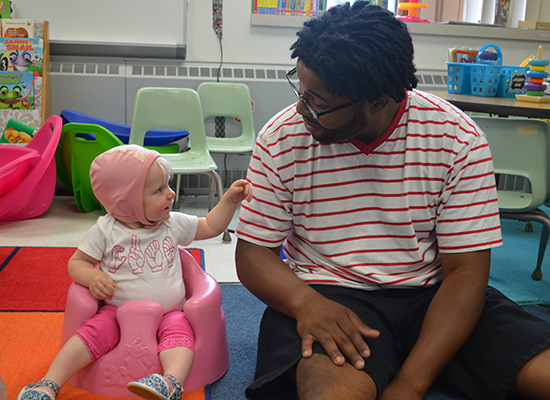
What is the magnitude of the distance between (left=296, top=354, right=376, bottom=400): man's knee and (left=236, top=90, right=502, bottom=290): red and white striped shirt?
0.23 meters

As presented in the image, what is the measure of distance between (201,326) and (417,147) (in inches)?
24.9

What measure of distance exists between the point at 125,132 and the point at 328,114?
89.5 inches

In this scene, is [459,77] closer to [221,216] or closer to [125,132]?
[221,216]

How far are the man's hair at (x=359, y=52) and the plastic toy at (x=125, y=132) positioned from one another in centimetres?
200

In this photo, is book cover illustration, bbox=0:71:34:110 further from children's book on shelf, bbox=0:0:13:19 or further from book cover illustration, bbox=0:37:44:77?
children's book on shelf, bbox=0:0:13:19

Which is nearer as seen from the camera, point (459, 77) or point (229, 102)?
point (459, 77)

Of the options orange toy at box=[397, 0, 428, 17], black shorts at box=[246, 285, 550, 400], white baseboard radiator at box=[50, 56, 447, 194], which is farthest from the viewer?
orange toy at box=[397, 0, 428, 17]

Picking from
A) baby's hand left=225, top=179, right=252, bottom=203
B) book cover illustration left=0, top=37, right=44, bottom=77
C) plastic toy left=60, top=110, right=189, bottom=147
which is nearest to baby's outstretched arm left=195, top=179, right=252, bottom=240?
baby's hand left=225, top=179, right=252, bottom=203

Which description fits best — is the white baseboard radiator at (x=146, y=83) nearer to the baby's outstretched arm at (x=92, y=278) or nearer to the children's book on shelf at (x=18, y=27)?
the children's book on shelf at (x=18, y=27)

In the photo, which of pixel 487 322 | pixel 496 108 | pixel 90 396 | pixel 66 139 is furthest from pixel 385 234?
pixel 66 139

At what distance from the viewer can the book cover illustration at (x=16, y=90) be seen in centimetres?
290

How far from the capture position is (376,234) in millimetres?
1104

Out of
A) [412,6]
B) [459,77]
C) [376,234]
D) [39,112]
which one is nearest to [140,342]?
[376,234]

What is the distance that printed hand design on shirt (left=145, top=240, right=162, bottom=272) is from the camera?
49.1 inches
